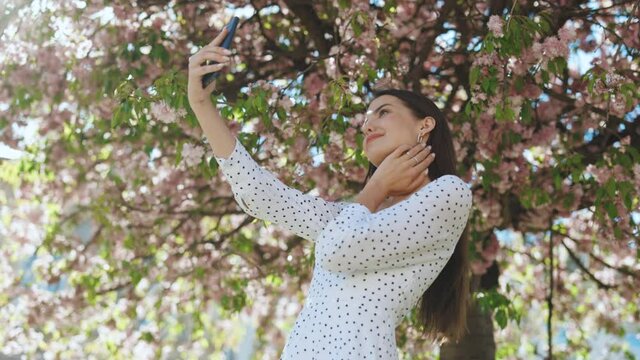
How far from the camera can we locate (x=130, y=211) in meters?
6.18

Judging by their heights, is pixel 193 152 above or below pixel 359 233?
above

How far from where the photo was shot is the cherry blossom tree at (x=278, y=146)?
411cm

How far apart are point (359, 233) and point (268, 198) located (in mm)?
262

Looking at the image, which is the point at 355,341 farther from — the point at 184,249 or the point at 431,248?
the point at 184,249

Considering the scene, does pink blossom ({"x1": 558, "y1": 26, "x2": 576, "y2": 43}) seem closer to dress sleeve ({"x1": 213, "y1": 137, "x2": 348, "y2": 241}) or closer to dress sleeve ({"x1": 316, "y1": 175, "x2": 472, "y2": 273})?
dress sleeve ({"x1": 316, "y1": 175, "x2": 472, "y2": 273})

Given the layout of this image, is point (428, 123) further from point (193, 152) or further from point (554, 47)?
point (193, 152)

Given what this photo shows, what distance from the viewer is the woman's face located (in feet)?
7.95

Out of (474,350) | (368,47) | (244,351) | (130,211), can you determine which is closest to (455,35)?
(368,47)

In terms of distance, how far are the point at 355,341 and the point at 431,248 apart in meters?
0.31

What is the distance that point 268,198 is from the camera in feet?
7.20

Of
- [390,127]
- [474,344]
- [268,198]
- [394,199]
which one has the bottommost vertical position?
[268,198]

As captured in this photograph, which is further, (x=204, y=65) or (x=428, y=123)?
(x=428, y=123)

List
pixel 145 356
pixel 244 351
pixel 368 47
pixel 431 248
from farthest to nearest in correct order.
Answer: 1. pixel 244 351
2. pixel 145 356
3. pixel 368 47
4. pixel 431 248

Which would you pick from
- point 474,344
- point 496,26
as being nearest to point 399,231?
point 496,26
